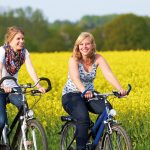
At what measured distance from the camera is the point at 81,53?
7.28 metres

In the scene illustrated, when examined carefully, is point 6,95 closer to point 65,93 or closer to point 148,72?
point 65,93

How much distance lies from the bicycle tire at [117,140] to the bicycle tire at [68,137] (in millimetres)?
705

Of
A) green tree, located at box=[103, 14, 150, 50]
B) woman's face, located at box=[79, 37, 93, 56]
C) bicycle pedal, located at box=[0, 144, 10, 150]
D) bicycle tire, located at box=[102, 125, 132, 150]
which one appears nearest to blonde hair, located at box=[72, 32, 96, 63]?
woman's face, located at box=[79, 37, 93, 56]

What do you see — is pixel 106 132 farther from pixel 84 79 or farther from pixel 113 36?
pixel 113 36

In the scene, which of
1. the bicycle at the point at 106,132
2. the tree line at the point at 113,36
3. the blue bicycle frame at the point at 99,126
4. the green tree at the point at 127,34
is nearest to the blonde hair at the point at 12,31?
the bicycle at the point at 106,132

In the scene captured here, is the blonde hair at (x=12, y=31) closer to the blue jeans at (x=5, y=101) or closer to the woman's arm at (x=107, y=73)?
the blue jeans at (x=5, y=101)

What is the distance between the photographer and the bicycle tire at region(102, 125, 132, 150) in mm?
6479

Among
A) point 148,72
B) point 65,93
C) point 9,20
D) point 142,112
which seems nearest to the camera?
point 65,93

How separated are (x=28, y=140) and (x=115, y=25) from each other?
315ft

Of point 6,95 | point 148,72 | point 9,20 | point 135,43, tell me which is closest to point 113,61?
point 148,72

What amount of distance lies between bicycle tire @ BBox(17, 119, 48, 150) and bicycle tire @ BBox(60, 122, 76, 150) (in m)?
0.43

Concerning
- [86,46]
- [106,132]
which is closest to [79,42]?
[86,46]

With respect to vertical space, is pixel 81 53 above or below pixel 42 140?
above

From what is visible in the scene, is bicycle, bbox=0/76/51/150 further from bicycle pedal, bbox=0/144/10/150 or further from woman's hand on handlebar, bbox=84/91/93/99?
woman's hand on handlebar, bbox=84/91/93/99
